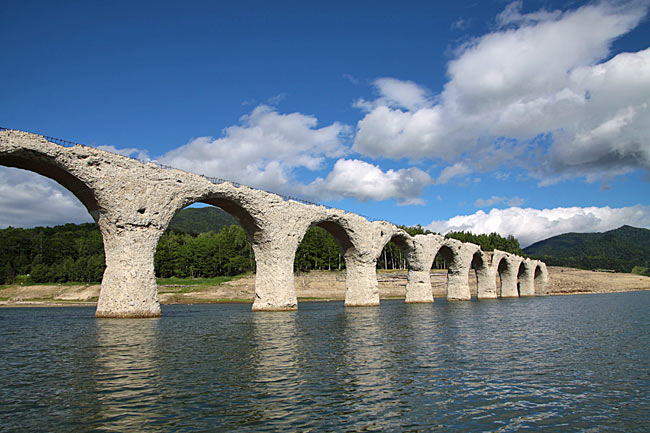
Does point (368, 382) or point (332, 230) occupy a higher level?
point (332, 230)

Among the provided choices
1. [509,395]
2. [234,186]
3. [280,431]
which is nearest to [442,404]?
[509,395]

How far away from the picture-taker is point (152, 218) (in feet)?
74.2

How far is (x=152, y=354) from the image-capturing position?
39.9 feet

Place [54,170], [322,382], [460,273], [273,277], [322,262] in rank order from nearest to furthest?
[322,382] < [54,170] < [273,277] < [460,273] < [322,262]

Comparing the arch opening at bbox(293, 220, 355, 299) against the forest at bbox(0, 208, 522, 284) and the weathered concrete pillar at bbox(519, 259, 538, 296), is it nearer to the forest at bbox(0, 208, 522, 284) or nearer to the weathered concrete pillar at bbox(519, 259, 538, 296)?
the forest at bbox(0, 208, 522, 284)

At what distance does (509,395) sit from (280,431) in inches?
179

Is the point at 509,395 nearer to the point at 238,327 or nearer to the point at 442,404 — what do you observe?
the point at 442,404

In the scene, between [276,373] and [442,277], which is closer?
[276,373]

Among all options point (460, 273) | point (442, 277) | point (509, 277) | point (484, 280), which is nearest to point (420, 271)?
point (460, 273)

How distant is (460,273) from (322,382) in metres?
45.8

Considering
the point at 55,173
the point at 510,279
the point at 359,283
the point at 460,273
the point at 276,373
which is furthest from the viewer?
the point at 510,279

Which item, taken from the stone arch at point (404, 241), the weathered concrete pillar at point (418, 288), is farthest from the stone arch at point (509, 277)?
the stone arch at point (404, 241)

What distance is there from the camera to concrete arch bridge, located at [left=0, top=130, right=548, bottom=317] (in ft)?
66.1

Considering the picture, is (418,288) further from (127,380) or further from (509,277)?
(127,380)
